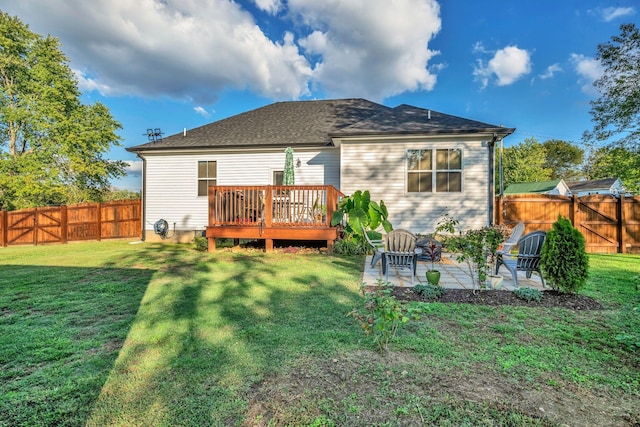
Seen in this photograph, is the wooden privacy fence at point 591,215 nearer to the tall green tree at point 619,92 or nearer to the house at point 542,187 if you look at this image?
the tall green tree at point 619,92

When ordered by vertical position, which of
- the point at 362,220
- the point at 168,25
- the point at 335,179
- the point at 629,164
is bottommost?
the point at 362,220

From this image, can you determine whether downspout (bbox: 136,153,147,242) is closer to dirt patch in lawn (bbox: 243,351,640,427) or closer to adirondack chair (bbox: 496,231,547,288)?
dirt patch in lawn (bbox: 243,351,640,427)

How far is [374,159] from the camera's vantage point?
914 cm

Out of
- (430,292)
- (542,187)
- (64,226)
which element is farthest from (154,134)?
(542,187)

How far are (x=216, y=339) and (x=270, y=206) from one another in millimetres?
5516

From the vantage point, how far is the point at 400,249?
497 centimetres

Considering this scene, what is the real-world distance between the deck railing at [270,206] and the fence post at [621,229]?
879cm

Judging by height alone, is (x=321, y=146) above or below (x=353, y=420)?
above

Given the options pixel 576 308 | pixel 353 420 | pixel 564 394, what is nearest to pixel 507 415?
pixel 564 394

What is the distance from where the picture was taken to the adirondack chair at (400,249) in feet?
16.1

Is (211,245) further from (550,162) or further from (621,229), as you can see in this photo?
(550,162)

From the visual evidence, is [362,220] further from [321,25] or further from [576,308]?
[321,25]

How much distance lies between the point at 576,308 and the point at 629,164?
Answer: 11.6 m

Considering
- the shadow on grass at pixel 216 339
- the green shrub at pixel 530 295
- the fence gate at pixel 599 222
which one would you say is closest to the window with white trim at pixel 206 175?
the shadow on grass at pixel 216 339
